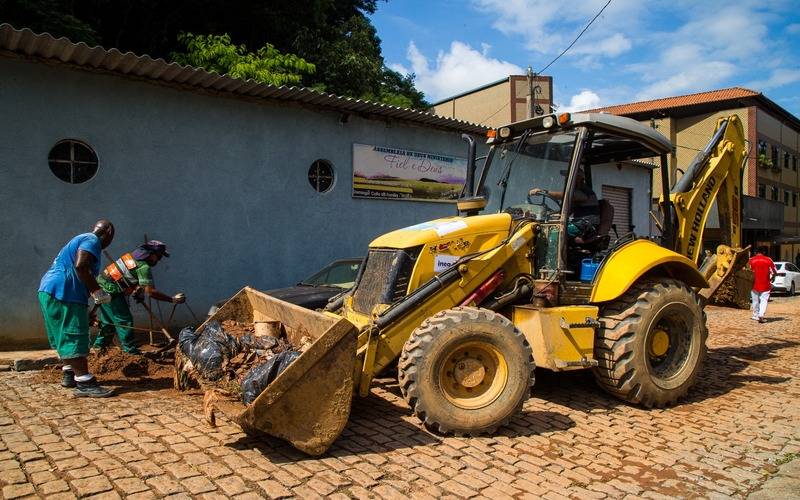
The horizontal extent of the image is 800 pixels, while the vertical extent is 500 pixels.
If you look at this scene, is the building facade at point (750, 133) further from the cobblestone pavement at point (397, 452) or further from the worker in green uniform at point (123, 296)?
the worker in green uniform at point (123, 296)

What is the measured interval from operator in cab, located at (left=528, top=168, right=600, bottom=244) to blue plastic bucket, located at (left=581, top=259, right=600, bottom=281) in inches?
9.0

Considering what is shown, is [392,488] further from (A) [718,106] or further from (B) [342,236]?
(A) [718,106]

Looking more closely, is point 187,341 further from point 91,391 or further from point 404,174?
point 404,174

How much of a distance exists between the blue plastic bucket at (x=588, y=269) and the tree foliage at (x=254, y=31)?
11061 millimetres

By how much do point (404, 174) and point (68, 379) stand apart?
26.1 feet

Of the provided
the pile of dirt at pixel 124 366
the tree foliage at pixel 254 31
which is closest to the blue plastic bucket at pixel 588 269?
the pile of dirt at pixel 124 366

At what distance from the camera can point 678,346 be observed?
5.65 m

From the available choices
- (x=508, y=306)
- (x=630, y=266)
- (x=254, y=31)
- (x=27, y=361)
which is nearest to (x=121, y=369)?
(x=27, y=361)

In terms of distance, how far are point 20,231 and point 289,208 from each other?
167 inches

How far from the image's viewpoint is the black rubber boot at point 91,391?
206 inches

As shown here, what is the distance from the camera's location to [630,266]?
5.21 metres

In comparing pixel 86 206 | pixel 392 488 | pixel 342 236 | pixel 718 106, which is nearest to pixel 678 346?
pixel 392 488

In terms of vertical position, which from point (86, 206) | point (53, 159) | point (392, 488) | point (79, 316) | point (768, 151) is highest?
point (768, 151)

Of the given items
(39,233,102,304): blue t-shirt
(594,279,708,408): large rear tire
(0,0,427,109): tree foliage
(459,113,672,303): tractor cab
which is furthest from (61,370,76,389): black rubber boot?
(0,0,427,109): tree foliage
